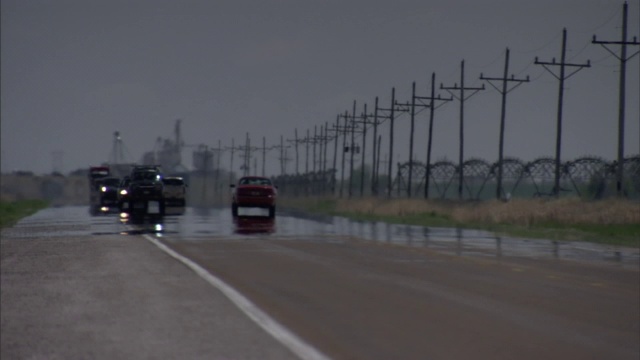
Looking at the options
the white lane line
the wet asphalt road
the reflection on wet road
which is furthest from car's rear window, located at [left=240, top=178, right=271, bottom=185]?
the white lane line

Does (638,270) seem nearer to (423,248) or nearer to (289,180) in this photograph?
(423,248)

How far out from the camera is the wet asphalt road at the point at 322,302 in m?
12.5

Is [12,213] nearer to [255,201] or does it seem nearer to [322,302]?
[255,201]

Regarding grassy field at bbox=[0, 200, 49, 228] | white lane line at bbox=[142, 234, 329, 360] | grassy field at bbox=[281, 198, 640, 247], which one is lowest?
grassy field at bbox=[0, 200, 49, 228]

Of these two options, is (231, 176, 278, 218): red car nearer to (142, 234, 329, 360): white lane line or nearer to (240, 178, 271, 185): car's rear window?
(240, 178, 271, 185): car's rear window

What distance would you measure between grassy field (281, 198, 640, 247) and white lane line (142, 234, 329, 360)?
1782cm

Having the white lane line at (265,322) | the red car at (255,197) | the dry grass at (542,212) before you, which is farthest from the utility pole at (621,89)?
the white lane line at (265,322)

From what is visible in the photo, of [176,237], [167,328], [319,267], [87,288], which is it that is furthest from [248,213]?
[167,328]

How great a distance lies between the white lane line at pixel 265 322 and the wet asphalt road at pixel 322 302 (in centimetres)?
8

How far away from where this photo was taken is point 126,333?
43.1 ft

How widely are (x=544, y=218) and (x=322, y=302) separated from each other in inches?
1343

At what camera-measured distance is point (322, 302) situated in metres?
16.5

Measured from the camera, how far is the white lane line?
12.0 m

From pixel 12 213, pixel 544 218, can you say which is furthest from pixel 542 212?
pixel 12 213
